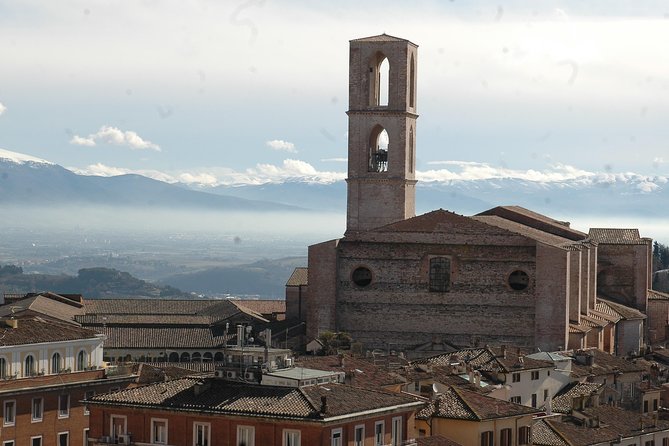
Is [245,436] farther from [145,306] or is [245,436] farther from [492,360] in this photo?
[145,306]

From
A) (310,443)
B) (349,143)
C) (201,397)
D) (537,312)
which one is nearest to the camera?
(310,443)

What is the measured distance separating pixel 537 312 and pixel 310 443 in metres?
33.1

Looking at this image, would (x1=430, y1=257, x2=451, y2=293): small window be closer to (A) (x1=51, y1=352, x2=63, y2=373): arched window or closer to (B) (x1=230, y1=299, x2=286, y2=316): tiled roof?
(B) (x1=230, y1=299, x2=286, y2=316): tiled roof

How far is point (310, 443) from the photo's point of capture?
2933cm

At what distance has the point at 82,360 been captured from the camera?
42344mm

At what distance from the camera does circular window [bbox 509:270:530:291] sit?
203 ft

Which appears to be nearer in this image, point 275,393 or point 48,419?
point 275,393

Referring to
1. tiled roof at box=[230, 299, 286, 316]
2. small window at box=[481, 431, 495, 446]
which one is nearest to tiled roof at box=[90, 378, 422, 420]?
small window at box=[481, 431, 495, 446]

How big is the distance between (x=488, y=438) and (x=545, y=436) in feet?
12.8

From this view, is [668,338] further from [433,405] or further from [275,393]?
[275,393]

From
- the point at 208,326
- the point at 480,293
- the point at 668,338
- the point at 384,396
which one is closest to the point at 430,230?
the point at 480,293

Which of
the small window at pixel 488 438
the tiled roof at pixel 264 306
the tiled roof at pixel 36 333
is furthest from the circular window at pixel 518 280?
the small window at pixel 488 438

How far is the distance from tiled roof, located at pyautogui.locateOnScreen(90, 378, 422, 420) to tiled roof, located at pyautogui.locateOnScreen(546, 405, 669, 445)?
758 cm

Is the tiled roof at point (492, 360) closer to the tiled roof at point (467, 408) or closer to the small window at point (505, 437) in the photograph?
the tiled roof at point (467, 408)
